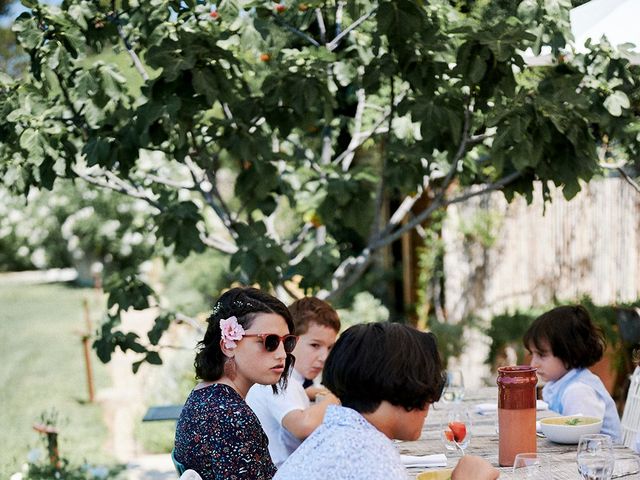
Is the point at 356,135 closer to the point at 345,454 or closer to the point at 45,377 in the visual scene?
the point at 345,454

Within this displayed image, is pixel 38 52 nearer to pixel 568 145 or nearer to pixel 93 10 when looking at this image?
pixel 93 10

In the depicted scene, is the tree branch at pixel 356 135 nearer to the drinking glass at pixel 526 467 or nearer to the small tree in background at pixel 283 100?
the small tree in background at pixel 283 100

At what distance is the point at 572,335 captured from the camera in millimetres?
3285

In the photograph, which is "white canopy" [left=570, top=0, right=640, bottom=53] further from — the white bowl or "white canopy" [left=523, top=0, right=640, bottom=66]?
the white bowl

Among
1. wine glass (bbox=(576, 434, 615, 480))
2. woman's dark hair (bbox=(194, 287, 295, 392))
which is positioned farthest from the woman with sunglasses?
wine glass (bbox=(576, 434, 615, 480))

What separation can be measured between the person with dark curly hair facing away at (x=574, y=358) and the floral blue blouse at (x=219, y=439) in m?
1.25

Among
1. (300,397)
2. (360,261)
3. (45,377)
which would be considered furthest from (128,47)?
(45,377)

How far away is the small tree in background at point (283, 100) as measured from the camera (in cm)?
345

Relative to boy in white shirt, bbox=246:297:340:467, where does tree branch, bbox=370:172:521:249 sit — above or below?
above

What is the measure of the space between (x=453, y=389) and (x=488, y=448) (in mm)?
648

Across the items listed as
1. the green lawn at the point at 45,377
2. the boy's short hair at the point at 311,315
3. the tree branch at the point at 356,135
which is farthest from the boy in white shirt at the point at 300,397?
the green lawn at the point at 45,377

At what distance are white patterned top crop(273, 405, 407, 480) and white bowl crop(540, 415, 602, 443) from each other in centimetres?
119

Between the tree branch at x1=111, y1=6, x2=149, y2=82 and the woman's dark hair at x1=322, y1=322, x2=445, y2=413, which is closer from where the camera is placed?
Result: the woman's dark hair at x1=322, y1=322, x2=445, y2=413

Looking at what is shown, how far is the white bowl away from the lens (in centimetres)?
287
